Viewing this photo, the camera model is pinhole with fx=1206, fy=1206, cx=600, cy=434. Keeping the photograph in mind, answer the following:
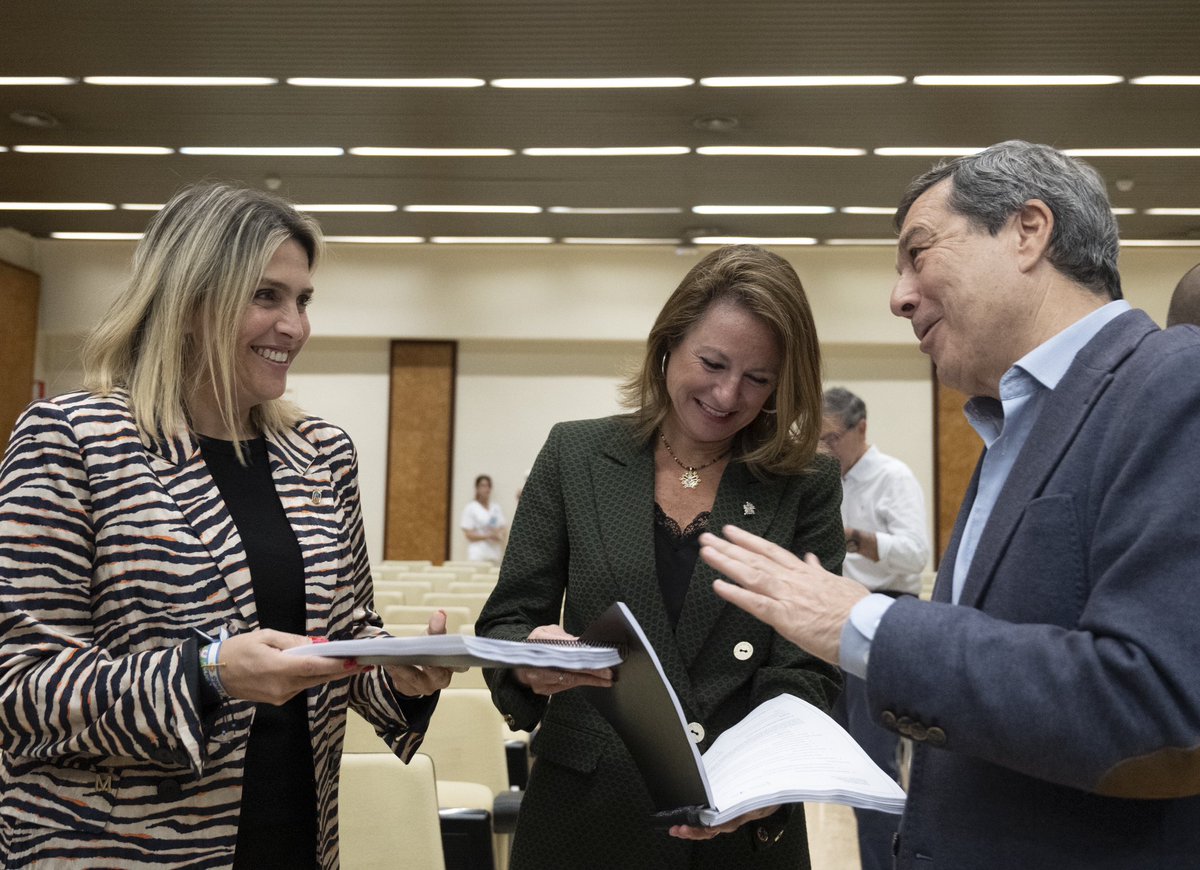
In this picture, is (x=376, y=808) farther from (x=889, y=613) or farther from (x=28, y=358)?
(x=28, y=358)

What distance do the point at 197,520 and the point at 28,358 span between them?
15.3 m

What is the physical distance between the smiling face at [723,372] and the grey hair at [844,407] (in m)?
3.00

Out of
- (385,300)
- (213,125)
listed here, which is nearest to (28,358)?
(385,300)

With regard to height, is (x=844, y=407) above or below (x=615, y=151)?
below

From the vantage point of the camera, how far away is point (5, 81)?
9.57m

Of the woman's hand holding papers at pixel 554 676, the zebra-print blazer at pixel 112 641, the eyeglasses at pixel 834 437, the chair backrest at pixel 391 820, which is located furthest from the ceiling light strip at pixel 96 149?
the woman's hand holding papers at pixel 554 676

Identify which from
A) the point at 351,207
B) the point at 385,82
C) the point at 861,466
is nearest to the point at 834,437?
the point at 861,466

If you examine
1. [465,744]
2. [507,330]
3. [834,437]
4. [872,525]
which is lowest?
Result: [465,744]

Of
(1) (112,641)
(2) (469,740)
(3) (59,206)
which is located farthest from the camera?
(3) (59,206)

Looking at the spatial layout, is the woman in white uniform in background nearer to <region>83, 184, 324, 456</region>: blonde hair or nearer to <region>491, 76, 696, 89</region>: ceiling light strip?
<region>491, 76, 696, 89</region>: ceiling light strip

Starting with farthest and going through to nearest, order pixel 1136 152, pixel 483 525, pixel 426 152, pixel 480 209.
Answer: pixel 483 525 < pixel 480 209 < pixel 426 152 < pixel 1136 152

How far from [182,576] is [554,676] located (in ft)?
1.92

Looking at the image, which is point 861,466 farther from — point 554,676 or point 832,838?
point 554,676

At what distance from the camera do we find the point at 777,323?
2.21 metres
